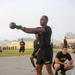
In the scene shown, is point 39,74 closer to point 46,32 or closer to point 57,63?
point 46,32

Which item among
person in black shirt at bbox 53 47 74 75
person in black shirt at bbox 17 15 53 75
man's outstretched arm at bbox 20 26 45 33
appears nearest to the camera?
man's outstretched arm at bbox 20 26 45 33

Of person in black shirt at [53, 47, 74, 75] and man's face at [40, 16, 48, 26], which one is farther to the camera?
person in black shirt at [53, 47, 74, 75]

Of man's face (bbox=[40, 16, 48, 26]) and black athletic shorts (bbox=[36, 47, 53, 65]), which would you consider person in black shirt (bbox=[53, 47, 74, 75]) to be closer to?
black athletic shorts (bbox=[36, 47, 53, 65])

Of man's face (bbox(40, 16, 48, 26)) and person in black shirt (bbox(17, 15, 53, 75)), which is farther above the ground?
man's face (bbox(40, 16, 48, 26))

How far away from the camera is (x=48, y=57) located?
8.07m

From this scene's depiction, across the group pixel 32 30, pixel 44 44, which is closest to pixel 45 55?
pixel 44 44

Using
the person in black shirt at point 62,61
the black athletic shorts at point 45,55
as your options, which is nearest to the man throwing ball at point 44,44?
the black athletic shorts at point 45,55

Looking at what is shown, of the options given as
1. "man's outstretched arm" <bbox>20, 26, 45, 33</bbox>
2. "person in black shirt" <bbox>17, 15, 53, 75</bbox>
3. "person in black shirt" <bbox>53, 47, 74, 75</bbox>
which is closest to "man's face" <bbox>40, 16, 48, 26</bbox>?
"person in black shirt" <bbox>17, 15, 53, 75</bbox>

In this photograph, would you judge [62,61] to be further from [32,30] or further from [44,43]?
[32,30]

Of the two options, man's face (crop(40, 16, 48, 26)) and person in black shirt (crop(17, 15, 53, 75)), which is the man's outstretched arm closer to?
person in black shirt (crop(17, 15, 53, 75))

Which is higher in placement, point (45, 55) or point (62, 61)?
point (45, 55)

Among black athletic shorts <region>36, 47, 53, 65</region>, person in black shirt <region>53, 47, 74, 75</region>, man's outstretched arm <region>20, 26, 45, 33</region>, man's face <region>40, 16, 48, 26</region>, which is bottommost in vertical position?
person in black shirt <region>53, 47, 74, 75</region>

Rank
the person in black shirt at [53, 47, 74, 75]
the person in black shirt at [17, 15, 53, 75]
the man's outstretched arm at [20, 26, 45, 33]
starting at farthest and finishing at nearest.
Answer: the person in black shirt at [53, 47, 74, 75] < the person in black shirt at [17, 15, 53, 75] < the man's outstretched arm at [20, 26, 45, 33]

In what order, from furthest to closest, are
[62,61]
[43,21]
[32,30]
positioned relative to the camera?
[62,61], [43,21], [32,30]
